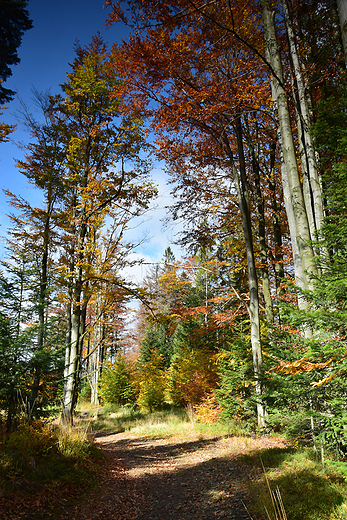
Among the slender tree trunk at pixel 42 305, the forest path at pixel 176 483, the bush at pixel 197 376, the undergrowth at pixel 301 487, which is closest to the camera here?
the undergrowth at pixel 301 487

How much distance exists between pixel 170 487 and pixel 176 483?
23 centimetres

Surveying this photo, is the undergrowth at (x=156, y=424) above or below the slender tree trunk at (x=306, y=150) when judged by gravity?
below

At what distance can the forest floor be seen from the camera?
13.4 ft

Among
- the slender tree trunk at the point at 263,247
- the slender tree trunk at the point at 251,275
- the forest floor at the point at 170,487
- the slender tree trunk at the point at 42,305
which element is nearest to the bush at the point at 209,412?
the forest floor at the point at 170,487

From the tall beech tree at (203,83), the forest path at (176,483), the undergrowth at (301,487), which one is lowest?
the forest path at (176,483)

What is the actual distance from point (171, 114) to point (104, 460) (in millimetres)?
9642

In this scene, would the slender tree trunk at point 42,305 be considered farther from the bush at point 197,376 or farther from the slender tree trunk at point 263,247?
the bush at point 197,376

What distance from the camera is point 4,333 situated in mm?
6371

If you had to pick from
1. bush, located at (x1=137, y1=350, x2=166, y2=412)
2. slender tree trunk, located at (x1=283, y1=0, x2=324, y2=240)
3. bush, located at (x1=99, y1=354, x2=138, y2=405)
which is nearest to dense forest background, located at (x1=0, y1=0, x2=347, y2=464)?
slender tree trunk, located at (x1=283, y1=0, x2=324, y2=240)

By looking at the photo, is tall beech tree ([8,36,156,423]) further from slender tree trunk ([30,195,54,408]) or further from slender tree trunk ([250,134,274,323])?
slender tree trunk ([250,134,274,323])

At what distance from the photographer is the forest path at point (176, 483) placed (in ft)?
13.9

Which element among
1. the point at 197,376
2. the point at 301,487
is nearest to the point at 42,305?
the point at 301,487

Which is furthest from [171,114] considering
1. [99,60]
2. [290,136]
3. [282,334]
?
[282,334]

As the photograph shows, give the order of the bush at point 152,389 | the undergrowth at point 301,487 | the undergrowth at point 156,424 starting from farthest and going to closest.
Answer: the bush at point 152,389 → the undergrowth at point 156,424 → the undergrowth at point 301,487
